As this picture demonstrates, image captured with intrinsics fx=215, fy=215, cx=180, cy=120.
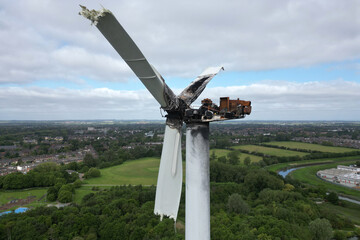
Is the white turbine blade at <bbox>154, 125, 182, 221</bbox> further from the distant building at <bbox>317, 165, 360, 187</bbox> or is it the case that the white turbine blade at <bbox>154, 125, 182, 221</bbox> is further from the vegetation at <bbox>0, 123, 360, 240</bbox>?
the distant building at <bbox>317, 165, 360, 187</bbox>

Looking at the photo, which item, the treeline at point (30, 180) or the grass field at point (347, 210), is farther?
the treeline at point (30, 180)

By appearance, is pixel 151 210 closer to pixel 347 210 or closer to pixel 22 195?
pixel 22 195

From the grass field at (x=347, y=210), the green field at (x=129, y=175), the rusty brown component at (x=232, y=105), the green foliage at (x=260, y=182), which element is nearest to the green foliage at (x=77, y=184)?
the green field at (x=129, y=175)

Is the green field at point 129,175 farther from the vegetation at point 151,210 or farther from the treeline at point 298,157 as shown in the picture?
the treeline at point 298,157

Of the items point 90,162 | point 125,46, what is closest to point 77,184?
point 90,162

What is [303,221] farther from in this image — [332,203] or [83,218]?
[83,218]

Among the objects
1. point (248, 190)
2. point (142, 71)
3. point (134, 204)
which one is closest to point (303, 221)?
point (248, 190)
